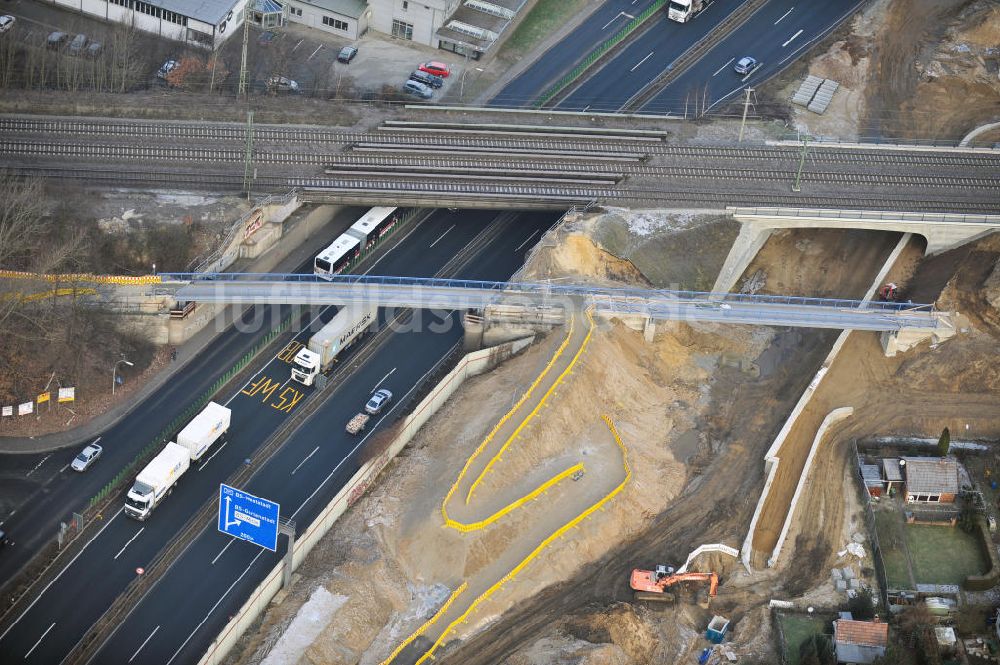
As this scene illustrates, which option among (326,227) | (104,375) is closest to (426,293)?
(326,227)

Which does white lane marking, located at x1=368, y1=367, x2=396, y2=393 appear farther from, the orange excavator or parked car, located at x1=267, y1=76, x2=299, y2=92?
parked car, located at x1=267, y1=76, x2=299, y2=92

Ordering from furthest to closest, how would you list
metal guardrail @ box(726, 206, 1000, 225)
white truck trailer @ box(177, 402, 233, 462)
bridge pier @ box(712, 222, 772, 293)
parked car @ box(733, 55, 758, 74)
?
parked car @ box(733, 55, 758, 74), metal guardrail @ box(726, 206, 1000, 225), bridge pier @ box(712, 222, 772, 293), white truck trailer @ box(177, 402, 233, 462)

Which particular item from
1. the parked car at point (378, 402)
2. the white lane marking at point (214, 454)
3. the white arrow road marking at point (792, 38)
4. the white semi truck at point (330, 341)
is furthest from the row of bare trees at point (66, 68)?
the white arrow road marking at point (792, 38)

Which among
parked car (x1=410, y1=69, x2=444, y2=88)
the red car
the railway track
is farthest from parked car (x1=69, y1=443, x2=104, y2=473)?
the red car

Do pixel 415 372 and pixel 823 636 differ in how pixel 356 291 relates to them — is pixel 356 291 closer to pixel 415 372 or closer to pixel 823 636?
pixel 415 372

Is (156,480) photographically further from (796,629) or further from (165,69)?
(165,69)

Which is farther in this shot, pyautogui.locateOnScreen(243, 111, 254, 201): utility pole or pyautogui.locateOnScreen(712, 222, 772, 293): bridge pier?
pyautogui.locateOnScreen(712, 222, 772, 293): bridge pier

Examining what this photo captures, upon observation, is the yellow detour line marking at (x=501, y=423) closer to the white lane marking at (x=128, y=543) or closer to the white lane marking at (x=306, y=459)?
the white lane marking at (x=306, y=459)
